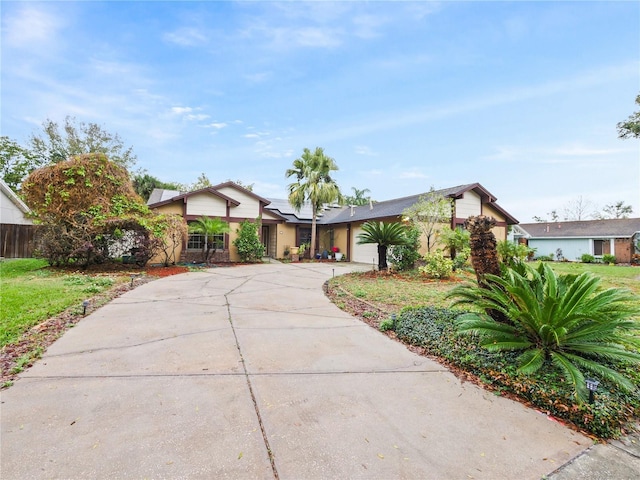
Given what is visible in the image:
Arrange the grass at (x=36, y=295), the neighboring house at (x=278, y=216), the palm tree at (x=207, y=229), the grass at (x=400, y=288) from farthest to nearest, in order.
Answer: the neighboring house at (x=278, y=216)
the palm tree at (x=207, y=229)
the grass at (x=400, y=288)
the grass at (x=36, y=295)

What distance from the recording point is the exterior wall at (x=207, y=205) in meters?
15.7

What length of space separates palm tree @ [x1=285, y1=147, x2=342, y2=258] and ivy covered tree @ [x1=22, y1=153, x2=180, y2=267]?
8491 millimetres

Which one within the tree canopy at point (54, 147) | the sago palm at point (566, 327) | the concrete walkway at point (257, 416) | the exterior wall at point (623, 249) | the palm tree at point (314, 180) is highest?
the tree canopy at point (54, 147)

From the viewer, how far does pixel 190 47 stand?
10164 mm

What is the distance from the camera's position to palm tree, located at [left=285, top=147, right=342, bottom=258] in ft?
58.8

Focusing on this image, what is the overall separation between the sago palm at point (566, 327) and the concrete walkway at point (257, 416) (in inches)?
29.1

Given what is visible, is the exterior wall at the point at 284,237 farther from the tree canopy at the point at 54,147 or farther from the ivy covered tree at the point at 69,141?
the ivy covered tree at the point at 69,141

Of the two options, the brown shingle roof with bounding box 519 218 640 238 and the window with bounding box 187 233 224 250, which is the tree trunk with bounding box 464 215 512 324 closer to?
the window with bounding box 187 233 224 250

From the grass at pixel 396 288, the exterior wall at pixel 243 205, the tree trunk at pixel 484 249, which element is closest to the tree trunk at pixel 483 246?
the tree trunk at pixel 484 249

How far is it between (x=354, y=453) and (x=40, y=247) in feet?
47.0

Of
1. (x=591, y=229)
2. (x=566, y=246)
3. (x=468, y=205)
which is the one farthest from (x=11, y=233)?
(x=591, y=229)

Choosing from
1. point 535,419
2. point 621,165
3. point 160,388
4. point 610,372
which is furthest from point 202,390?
point 621,165

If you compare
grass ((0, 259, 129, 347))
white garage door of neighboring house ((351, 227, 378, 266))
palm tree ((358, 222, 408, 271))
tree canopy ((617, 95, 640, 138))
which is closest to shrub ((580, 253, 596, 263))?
tree canopy ((617, 95, 640, 138))

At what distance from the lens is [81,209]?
36.5ft
